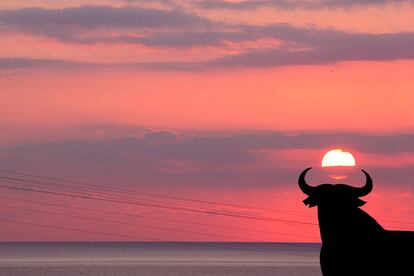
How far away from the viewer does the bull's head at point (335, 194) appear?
76.8ft

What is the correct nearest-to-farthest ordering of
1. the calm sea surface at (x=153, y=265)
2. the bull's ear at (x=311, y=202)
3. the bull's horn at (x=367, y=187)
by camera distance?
the bull's horn at (x=367, y=187)
the bull's ear at (x=311, y=202)
the calm sea surface at (x=153, y=265)

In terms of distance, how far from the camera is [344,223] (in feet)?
76.7

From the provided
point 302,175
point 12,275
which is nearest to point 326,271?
point 302,175

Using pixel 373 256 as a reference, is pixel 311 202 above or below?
above

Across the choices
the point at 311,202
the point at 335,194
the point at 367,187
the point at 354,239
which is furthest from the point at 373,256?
the point at 311,202

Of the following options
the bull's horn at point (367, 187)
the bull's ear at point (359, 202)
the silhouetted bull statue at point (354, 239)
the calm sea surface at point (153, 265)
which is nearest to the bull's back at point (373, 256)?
the silhouetted bull statue at point (354, 239)

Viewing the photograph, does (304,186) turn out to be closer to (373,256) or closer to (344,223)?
(344,223)

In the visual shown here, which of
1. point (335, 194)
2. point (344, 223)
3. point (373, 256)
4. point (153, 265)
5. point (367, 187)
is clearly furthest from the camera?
point (153, 265)

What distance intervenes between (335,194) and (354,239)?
0.93m

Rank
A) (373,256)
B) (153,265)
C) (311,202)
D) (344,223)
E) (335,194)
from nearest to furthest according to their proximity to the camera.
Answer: (373,256) < (344,223) < (335,194) < (311,202) < (153,265)

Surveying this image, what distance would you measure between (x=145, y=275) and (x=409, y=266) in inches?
1712

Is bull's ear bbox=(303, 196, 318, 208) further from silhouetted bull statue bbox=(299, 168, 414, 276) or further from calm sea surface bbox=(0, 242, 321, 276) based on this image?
calm sea surface bbox=(0, 242, 321, 276)

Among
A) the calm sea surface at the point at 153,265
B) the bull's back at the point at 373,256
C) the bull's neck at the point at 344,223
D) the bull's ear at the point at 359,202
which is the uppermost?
the calm sea surface at the point at 153,265

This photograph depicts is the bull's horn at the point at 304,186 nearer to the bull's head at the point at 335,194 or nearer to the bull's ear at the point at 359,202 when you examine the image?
the bull's head at the point at 335,194
